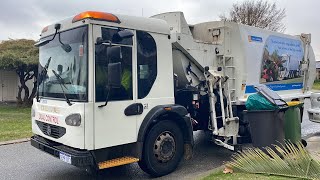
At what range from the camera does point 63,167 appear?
6.21 meters

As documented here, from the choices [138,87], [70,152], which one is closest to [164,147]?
[138,87]

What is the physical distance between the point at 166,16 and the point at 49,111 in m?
3.07

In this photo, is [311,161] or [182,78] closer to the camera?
[311,161]

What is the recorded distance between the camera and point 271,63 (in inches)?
321

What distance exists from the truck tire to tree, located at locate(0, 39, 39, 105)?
34.4ft

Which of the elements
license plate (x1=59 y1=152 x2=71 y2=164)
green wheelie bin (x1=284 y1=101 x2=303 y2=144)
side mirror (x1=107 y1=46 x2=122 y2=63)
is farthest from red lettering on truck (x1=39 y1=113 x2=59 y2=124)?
green wheelie bin (x1=284 y1=101 x2=303 y2=144)

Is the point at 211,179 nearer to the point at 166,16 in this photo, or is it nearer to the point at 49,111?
the point at 49,111

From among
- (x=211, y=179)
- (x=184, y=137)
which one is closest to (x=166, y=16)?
(x=184, y=137)

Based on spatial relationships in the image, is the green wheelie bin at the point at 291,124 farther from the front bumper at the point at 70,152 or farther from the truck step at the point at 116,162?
the front bumper at the point at 70,152

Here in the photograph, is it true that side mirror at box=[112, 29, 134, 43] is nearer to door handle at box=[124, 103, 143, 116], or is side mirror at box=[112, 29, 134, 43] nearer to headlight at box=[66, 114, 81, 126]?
door handle at box=[124, 103, 143, 116]

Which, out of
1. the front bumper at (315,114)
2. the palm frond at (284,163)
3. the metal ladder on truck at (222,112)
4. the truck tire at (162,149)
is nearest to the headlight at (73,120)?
the truck tire at (162,149)

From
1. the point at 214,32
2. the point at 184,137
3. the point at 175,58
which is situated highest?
the point at 214,32

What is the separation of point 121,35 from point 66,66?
979mm

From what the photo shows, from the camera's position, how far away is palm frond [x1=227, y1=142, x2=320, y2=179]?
3.62 metres
